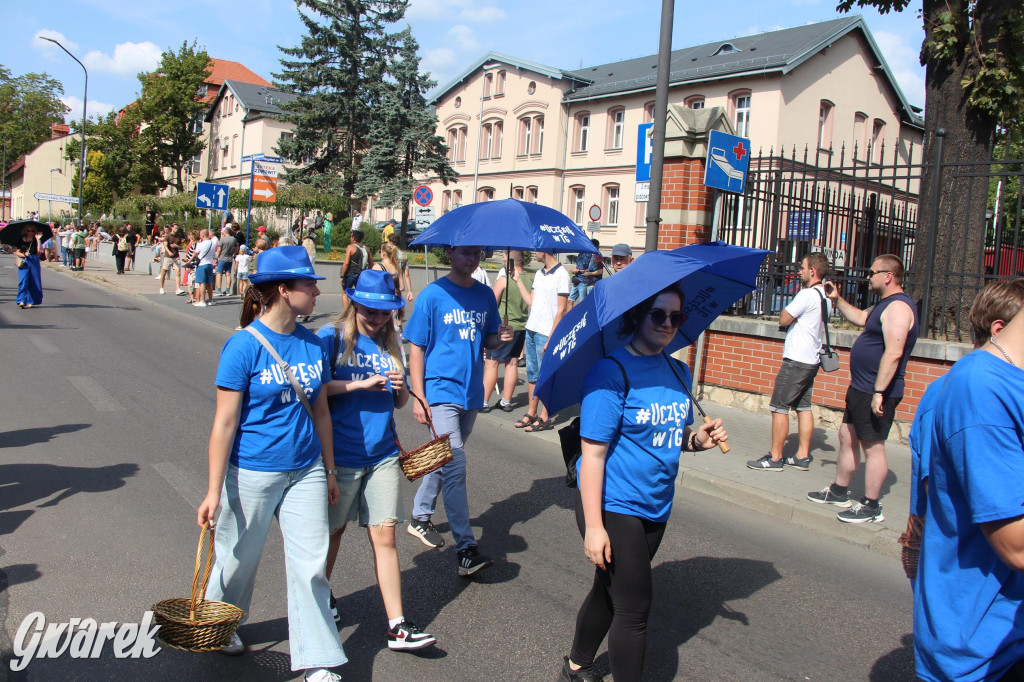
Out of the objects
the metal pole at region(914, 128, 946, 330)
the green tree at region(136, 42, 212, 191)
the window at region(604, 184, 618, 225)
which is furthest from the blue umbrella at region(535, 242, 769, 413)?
the green tree at region(136, 42, 212, 191)

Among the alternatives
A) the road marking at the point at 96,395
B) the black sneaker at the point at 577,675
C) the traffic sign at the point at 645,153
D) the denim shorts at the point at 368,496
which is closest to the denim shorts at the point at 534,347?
the traffic sign at the point at 645,153

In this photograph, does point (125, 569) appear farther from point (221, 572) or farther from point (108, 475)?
point (108, 475)

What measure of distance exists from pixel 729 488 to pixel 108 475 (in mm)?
4911

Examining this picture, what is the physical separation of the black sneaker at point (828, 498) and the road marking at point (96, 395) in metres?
6.77

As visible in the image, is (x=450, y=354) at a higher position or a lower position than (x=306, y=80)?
lower

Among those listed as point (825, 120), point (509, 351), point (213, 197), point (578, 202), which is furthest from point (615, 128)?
point (509, 351)

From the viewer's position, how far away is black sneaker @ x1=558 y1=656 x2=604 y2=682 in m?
3.22

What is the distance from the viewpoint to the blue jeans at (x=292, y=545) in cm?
305

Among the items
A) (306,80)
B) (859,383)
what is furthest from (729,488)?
(306,80)

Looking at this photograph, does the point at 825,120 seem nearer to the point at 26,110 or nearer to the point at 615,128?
the point at 615,128

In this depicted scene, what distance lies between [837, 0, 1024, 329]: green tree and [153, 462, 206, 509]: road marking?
24.3 feet

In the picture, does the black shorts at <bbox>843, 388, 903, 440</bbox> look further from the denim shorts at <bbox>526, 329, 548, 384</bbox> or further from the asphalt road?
the denim shorts at <bbox>526, 329, 548, 384</bbox>

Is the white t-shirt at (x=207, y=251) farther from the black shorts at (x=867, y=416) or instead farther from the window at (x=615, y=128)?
the window at (x=615, y=128)

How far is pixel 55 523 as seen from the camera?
4.93 m
